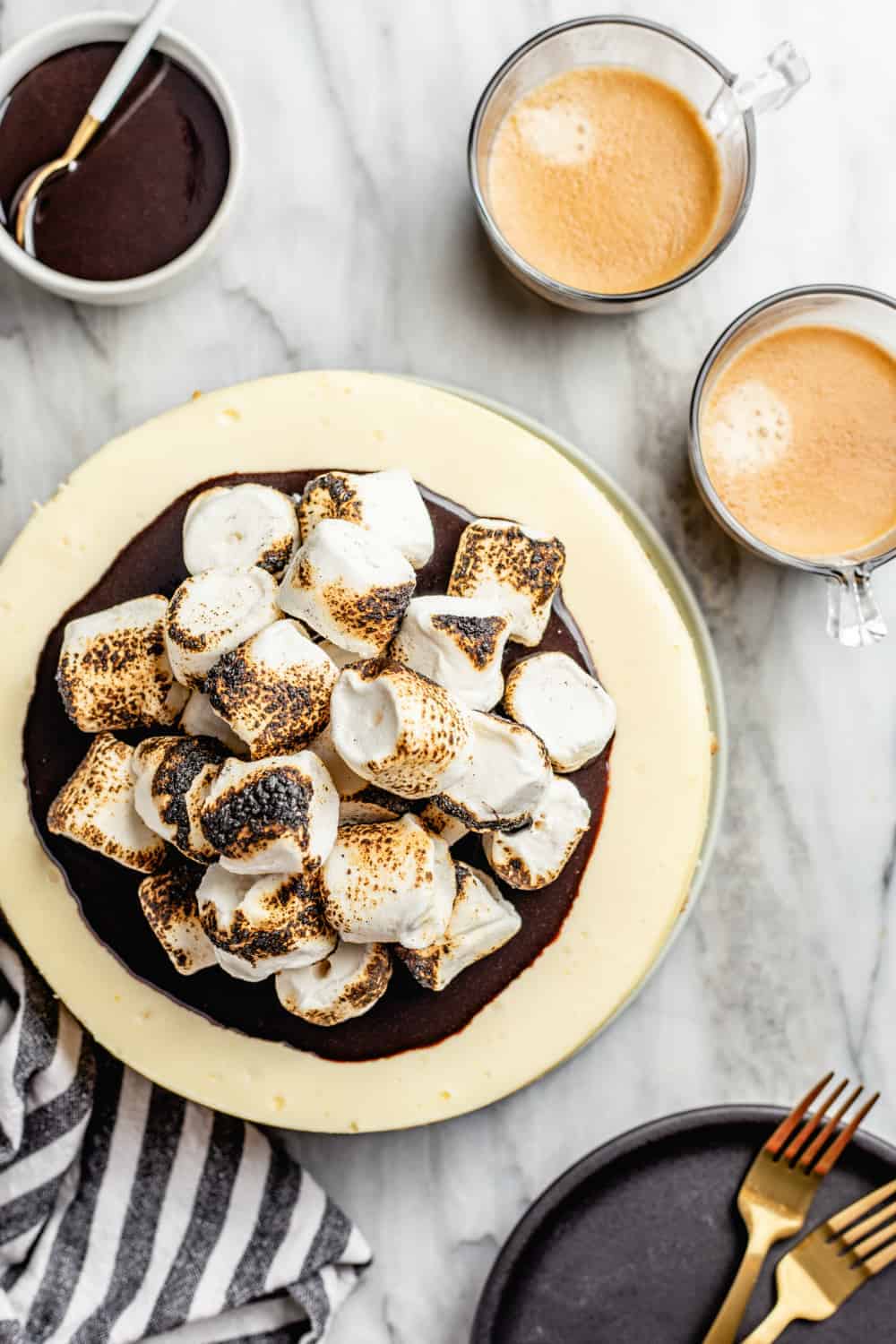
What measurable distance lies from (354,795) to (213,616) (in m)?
0.23

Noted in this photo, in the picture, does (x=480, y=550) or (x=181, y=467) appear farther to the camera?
(x=181, y=467)

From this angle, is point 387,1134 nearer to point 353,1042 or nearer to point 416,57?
point 353,1042

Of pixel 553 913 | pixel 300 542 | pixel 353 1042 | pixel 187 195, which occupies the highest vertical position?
pixel 187 195

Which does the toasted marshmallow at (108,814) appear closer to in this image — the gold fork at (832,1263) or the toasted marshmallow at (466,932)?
the toasted marshmallow at (466,932)

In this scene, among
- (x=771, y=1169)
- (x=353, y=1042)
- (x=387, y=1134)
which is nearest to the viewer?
(x=353, y=1042)

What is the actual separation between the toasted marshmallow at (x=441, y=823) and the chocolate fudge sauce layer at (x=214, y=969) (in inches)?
5.6

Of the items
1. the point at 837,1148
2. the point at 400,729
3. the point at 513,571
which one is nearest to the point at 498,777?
the point at 400,729

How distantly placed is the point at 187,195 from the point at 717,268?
717 millimetres

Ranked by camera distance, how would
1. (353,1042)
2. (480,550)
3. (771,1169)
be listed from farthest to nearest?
(771,1169), (353,1042), (480,550)

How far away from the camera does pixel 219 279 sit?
5.65 feet

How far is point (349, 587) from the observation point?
1.16 metres

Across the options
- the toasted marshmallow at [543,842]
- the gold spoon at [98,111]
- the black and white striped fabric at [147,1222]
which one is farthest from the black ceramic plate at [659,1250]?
Result: the gold spoon at [98,111]

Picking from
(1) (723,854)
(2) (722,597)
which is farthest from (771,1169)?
(2) (722,597)

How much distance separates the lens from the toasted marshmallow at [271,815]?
43.3 inches
